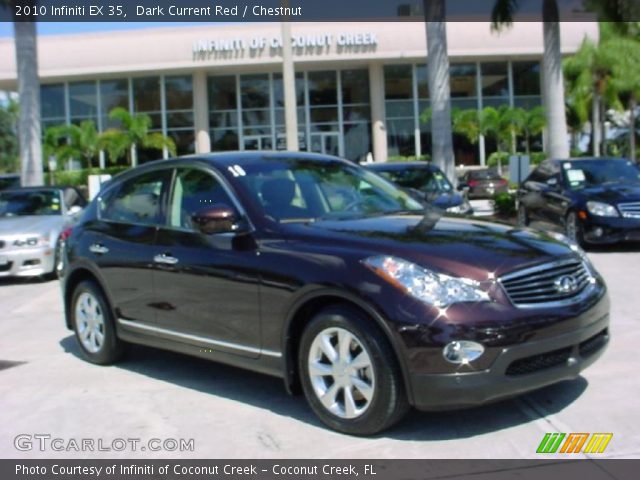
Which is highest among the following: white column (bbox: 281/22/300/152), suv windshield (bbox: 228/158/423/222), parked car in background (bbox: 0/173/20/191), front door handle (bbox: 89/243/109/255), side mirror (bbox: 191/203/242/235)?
white column (bbox: 281/22/300/152)

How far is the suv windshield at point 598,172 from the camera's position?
12.7 metres

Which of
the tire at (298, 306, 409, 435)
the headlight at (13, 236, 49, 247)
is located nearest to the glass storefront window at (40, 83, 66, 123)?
the headlight at (13, 236, 49, 247)

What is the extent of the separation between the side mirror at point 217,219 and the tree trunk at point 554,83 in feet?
46.6

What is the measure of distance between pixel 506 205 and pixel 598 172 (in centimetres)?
506

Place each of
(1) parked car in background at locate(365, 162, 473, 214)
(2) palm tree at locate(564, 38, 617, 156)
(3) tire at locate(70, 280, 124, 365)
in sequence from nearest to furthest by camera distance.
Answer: (3) tire at locate(70, 280, 124, 365) < (1) parked car in background at locate(365, 162, 473, 214) < (2) palm tree at locate(564, 38, 617, 156)

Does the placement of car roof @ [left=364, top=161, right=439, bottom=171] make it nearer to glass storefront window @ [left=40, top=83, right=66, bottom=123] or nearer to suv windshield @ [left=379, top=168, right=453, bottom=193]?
suv windshield @ [left=379, top=168, right=453, bottom=193]

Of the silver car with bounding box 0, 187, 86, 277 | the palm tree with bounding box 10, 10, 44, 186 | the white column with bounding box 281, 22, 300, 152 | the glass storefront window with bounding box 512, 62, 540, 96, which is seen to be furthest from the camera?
the glass storefront window with bounding box 512, 62, 540, 96

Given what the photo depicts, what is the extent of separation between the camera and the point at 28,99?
17.1 meters

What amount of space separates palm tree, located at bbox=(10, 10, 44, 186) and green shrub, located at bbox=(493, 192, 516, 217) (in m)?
10.8

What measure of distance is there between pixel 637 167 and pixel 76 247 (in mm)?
10206

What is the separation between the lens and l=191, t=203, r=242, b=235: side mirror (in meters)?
4.96

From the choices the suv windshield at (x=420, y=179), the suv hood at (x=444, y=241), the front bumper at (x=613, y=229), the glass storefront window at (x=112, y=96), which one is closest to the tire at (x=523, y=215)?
the suv windshield at (x=420, y=179)

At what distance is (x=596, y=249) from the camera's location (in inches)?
483
